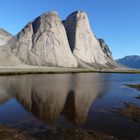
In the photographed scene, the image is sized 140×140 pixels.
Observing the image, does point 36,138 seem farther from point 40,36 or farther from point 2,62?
point 40,36

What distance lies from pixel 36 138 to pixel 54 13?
179 m

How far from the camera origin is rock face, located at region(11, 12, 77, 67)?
6083 inches

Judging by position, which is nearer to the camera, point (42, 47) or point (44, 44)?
point (42, 47)

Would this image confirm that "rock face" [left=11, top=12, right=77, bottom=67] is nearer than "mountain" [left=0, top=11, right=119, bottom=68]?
No

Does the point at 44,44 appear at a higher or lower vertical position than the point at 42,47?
higher

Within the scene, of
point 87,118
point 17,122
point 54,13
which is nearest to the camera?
point 17,122

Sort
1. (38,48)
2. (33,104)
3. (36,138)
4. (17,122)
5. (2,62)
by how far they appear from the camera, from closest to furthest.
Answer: (36,138) → (17,122) → (33,104) → (2,62) → (38,48)

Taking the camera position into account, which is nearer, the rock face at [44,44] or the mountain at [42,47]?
the mountain at [42,47]

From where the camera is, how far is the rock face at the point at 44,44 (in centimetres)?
15450

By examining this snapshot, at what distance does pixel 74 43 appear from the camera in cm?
19450

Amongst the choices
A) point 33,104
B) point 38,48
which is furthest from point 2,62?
point 33,104

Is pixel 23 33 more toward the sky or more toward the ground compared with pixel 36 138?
more toward the sky

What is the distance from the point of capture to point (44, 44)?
164m

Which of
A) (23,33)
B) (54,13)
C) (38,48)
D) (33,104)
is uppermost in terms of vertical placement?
(54,13)
